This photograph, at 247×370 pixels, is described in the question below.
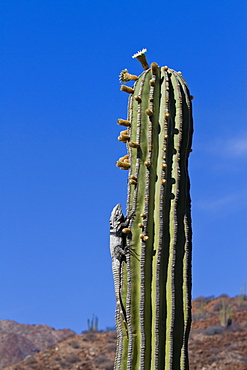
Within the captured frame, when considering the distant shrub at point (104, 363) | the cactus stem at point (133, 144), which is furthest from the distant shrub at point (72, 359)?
the cactus stem at point (133, 144)

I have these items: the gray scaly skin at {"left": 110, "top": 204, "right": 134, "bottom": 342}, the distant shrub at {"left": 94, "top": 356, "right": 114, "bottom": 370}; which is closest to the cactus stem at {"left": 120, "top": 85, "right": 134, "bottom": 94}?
the gray scaly skin at {"left": 110, "top": 204, "right": 134, "bottom": 342}

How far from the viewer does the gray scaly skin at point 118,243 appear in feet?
16.8

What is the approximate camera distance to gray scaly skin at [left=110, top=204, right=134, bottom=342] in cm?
511

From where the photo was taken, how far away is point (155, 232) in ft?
16.7

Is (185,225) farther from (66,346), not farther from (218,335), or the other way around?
(66,346)

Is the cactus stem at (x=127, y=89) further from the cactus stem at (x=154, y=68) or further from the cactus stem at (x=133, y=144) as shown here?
the cactus stem at (x=133, y=144)

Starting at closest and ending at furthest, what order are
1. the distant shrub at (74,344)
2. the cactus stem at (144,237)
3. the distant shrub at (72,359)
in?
the cactus stem at (144,237) → the distant shrub at (72,359) → the distant shrub at (74,344)

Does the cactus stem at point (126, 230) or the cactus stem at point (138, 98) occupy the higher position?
the cactus stem at point (138, 98)

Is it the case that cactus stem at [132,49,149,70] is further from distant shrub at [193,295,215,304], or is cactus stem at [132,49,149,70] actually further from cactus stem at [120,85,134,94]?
distant shrub at [193,295,215,304]

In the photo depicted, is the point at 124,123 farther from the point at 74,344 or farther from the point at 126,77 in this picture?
the point at 74,344

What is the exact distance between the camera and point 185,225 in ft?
17.1

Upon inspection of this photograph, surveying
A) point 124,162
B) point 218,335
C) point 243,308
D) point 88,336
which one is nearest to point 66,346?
point 88,336

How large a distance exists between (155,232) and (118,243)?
29 cm

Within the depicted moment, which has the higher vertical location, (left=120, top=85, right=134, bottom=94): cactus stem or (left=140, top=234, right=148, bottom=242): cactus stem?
(left=120, top=85, right=134, bottom=94): cactus stem
